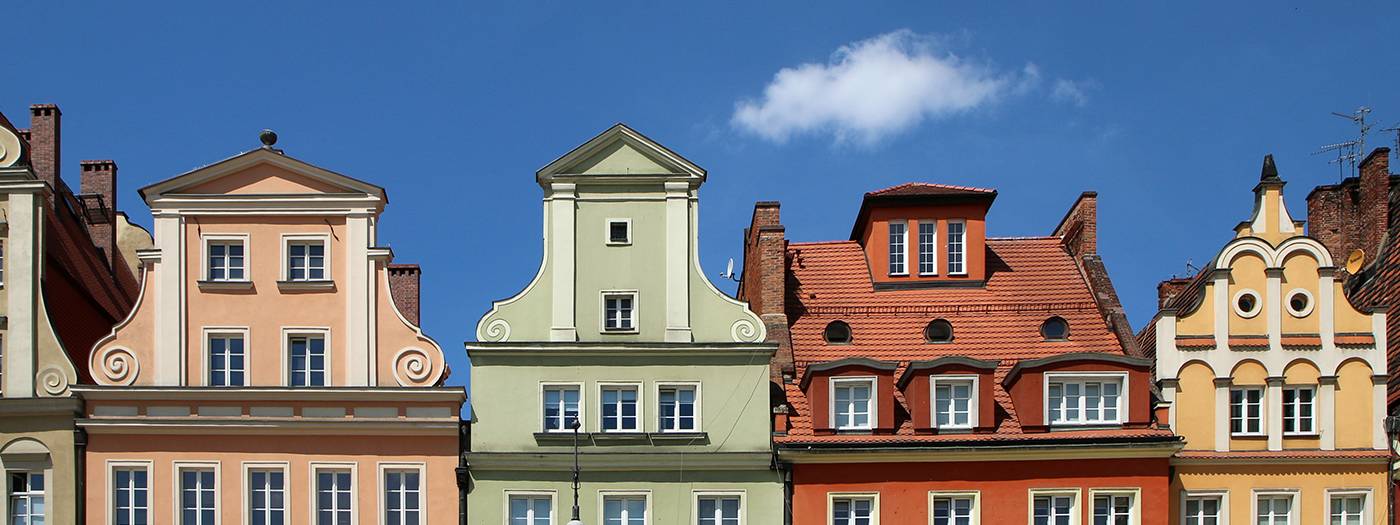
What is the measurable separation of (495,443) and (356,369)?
10.8 ft

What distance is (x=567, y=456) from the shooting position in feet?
126

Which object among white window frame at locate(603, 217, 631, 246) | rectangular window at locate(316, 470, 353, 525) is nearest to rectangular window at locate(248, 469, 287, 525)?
rectangular window at locate(316, 470, 353, 525)

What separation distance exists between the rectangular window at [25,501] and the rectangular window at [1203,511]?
24.0 meters

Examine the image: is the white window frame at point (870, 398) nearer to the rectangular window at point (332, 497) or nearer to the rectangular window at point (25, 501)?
the rectangular window at point (332, 497)

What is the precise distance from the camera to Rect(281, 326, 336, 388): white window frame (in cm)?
3841

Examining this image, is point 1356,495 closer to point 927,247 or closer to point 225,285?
point 927,247

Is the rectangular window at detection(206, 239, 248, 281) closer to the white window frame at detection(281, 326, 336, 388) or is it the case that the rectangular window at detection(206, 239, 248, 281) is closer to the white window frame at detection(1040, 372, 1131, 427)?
the white window frame at detection(281, 326, 336, 388)

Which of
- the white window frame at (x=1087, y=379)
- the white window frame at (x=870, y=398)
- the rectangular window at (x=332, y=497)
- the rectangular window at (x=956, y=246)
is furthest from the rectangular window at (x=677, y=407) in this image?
the rectangular window at (x=956, y=246)

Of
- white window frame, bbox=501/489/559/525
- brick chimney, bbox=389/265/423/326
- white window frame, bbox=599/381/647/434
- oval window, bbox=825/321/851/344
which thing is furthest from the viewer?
brick chimney, bbox=389/265/423/326

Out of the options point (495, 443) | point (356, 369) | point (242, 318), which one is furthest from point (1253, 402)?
point (242, 318)

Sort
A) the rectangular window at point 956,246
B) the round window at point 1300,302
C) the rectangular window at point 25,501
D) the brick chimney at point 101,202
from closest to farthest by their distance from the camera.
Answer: the rectangular window at point 25,501
the round window at point 1300,302
the rectangular window at point 956,246
the brick chimney at point 101,202

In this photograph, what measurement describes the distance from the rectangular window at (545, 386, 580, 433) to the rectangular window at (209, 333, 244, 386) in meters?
6.43

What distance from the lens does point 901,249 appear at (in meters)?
43.0

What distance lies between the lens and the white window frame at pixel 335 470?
38.0 meters
